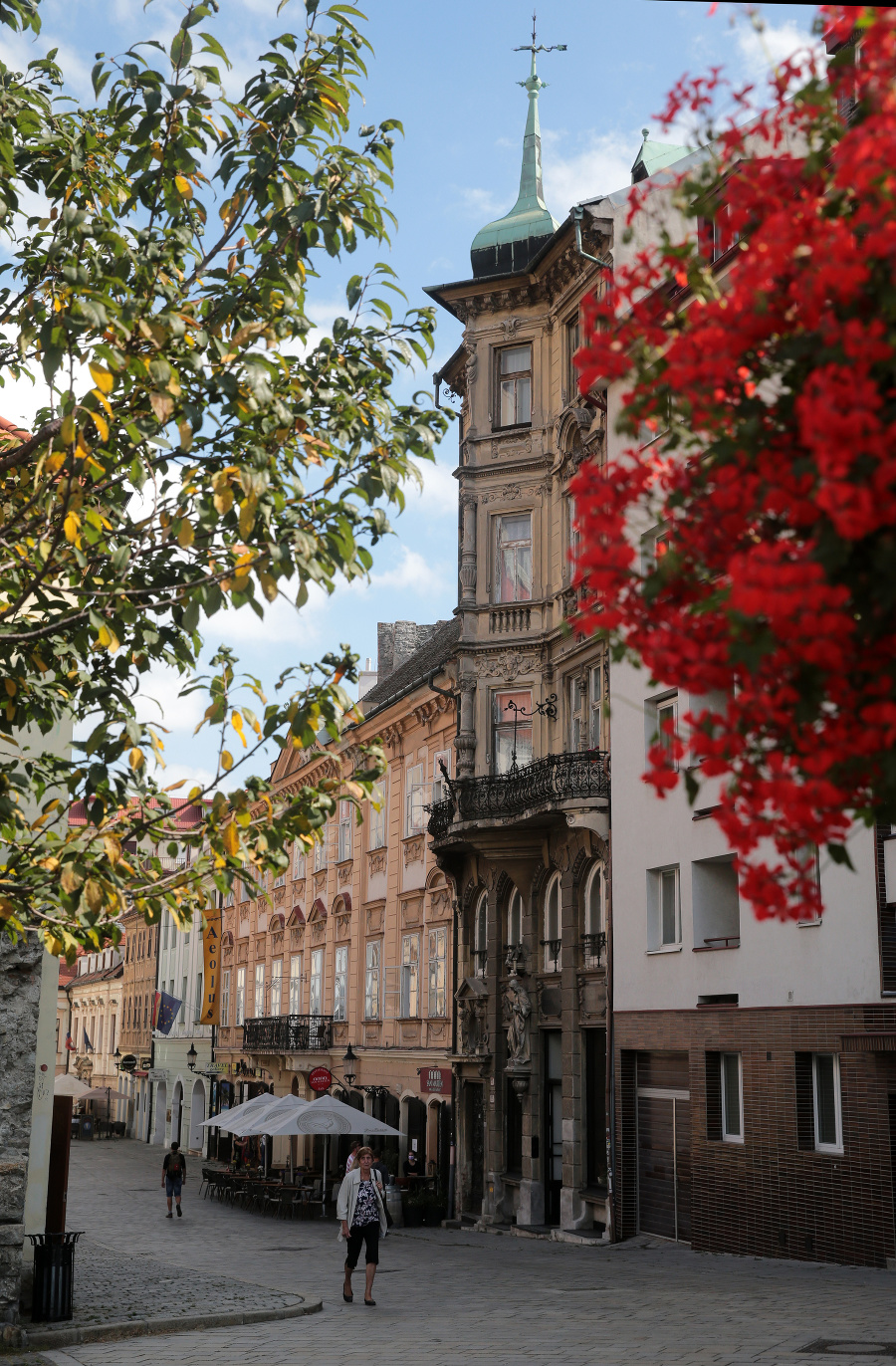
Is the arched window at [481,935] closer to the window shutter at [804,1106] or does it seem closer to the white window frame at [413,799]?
the white window frame at [413,799]

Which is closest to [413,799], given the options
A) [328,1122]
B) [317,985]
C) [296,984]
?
[328,1122]

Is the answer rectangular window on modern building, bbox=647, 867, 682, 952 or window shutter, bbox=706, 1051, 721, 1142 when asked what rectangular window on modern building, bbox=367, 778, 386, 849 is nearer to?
rectangular window on modern building, bbox=647, 867, 682, 952

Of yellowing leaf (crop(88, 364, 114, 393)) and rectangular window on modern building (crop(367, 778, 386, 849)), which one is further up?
rectangular window on modern building (crop(367, 778, 386, 849))

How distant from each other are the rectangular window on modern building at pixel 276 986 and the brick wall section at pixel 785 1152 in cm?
2919

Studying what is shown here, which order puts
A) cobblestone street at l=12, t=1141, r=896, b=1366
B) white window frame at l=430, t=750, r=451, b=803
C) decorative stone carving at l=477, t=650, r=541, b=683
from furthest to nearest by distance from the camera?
white window frame at l=430, t=750, r=451, b=803, decorative stone carving at l=477, t=650, r=541, b=683, cobblestone street at l=12, t=1141, r=896, b=1366

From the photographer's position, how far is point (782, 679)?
3695 millimetres

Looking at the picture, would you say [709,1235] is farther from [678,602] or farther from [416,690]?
[678,602]

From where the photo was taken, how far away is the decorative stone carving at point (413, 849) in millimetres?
36875

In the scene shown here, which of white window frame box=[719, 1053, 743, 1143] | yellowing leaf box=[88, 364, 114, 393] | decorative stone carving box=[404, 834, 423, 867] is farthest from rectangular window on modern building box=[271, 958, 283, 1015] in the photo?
yellowing leaf box=[88, 364, 114, 393]

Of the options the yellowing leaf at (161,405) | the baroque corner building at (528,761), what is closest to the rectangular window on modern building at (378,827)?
the baroque corner building at (528,761)

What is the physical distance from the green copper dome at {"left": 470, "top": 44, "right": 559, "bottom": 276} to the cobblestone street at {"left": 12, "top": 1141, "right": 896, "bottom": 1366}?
20.8 metres

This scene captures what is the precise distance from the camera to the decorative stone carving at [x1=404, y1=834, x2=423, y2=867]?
121ft

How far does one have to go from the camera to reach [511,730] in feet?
102

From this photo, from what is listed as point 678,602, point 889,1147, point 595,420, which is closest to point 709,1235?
point 889,1147
